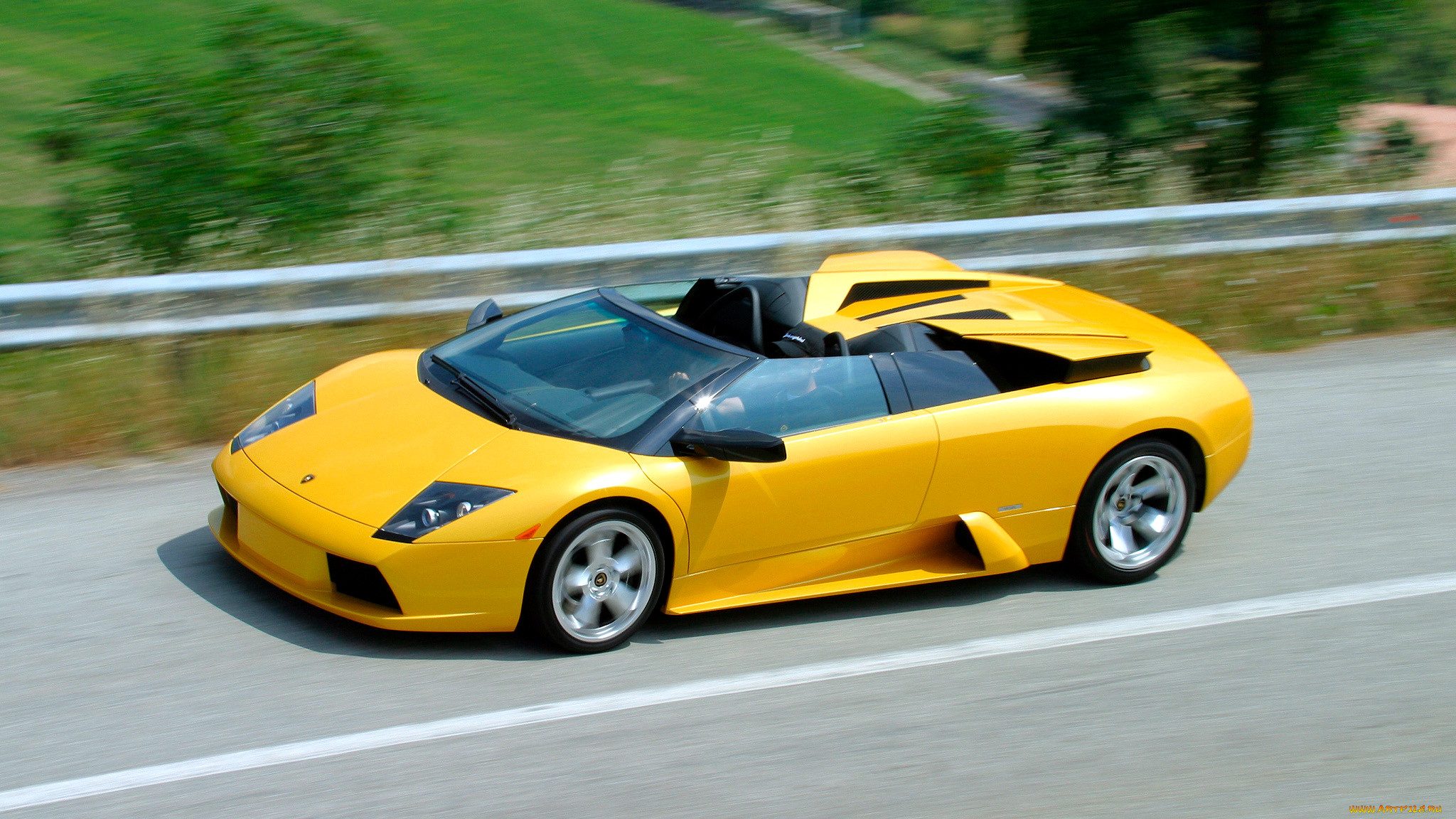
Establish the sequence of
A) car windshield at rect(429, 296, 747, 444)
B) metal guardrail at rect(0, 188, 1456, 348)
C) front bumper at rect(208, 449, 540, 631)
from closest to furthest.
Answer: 1. front bumper at rect(208, 449, 540, 631)
2. car windshield at rect(429, 296, 747, 444)
3. metal guardrail at rect(0, 188, 1456, 348)

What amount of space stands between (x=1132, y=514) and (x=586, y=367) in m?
2.28

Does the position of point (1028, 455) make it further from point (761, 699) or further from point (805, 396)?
point (761, 699)

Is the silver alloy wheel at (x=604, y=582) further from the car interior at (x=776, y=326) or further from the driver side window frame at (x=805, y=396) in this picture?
the car interior at (x=776, y=326)

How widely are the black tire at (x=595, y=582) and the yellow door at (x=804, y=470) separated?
0.51 ft

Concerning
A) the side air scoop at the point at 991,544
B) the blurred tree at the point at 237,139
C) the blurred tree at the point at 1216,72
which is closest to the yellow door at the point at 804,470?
the side air scoop at the point at 991,544

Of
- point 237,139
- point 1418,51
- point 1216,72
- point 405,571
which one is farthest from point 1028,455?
point 1418,51

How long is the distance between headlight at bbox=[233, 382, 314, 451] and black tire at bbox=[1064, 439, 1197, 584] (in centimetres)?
302

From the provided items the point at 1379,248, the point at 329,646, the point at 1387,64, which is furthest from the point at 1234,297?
the point at 329,646

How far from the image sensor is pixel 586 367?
14.9ft

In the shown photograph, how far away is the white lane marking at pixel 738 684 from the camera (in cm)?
331

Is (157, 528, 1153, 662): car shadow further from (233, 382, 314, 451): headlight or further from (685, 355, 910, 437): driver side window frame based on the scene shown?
(685, 355, 910, 437): driver side window frame

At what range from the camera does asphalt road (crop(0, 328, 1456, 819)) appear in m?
3.39

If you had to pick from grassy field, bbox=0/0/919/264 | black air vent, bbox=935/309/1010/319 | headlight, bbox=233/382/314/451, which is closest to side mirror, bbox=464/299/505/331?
headlight, bbox=233/382/314/451

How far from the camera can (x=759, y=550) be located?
4266 mm
